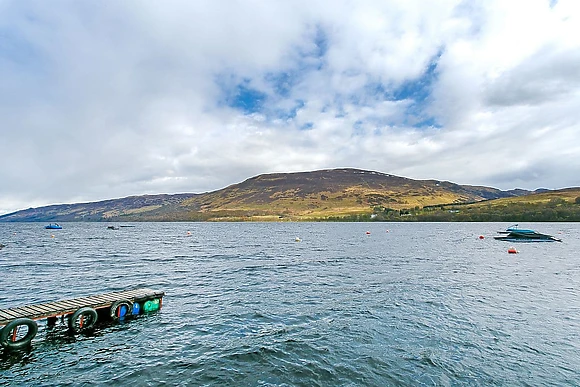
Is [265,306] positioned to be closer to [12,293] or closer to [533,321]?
[533,321]

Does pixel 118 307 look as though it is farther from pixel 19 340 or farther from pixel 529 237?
pixel 529 237

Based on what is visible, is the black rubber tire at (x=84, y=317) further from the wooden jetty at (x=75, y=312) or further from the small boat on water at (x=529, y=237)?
the small boat on water at (x=529, y=237)

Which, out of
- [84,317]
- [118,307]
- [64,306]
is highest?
[64,306]

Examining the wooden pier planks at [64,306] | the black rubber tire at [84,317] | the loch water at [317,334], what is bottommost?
the loch water at [317,334]

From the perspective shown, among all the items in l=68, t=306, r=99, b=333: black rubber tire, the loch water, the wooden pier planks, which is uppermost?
the wooden pier planks

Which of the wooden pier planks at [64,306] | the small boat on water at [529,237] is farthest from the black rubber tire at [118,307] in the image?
the small boat on water at [529,237]

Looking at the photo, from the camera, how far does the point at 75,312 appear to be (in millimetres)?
21703

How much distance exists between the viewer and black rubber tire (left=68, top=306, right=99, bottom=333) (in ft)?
70.3

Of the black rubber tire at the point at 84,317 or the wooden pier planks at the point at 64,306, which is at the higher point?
the wooden pier planks at the point at 64,306

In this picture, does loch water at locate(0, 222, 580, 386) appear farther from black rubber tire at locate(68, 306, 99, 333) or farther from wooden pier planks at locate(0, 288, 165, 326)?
wooden pier planks at locate(0, 288, 165, 326)

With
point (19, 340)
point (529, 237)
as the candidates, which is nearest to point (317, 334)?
point (19, 340)

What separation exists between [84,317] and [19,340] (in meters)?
3.59

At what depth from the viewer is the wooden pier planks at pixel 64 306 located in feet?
65.2

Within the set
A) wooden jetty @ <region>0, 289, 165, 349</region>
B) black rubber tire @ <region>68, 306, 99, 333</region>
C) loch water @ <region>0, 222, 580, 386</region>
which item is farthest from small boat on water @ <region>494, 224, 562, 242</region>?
black rubber tire @ <region>68, 306, 99, 333</region>
